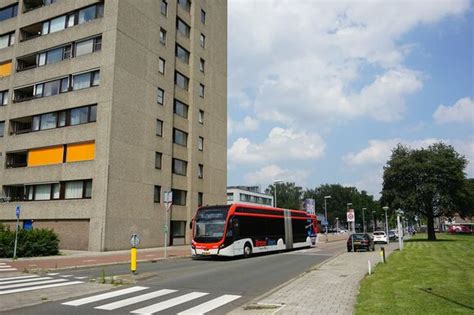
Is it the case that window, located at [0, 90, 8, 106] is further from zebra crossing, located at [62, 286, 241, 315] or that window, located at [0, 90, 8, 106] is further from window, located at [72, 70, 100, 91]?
zebra crossing, located at [62, 286, 241, 315]

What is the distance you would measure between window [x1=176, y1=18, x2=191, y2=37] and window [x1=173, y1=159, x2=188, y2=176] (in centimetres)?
1324

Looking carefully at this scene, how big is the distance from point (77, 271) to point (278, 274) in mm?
8307

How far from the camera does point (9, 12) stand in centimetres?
4106

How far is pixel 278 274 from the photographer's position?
1675 centimetres

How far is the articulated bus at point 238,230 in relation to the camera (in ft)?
76.6

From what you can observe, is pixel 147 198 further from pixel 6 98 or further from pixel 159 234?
pixel 6 98

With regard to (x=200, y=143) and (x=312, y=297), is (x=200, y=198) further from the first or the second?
(x=312, y=297)

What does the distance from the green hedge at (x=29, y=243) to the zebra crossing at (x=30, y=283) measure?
29.8ft

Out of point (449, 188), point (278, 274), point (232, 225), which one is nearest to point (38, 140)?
point (232, 225)

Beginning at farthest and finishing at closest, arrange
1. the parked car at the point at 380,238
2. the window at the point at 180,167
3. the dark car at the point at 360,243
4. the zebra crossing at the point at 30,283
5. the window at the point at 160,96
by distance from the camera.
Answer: the parked car at the point at 380,238
the window at the point at 180,167
the window at the point at 160,96
the dark car at the point at 360,243
the zebra crossing at the point at 30,283

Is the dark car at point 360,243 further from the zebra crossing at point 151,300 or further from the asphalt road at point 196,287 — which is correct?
the zebra crossing at point 151,300

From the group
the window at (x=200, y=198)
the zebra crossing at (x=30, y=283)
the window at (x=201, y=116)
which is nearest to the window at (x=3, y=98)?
the window at (x=201, y=116)

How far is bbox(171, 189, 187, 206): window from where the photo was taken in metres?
39.5

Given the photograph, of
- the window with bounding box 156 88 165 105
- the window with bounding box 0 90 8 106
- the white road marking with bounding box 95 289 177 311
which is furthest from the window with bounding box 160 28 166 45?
the white road marking with bounding box 95 289 177 311
